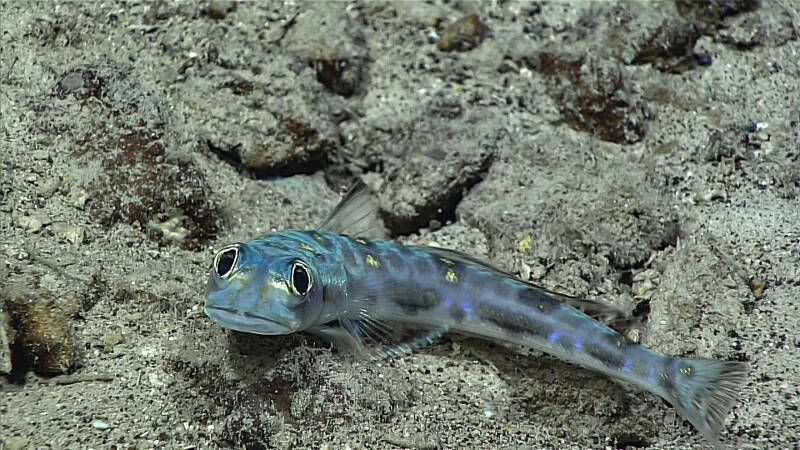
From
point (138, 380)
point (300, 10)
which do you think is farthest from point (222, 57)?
point (138, 380)

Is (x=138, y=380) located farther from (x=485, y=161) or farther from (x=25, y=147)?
(x=485, y=161)

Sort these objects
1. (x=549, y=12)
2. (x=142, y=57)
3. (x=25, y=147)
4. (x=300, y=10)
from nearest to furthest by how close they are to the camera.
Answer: (x=25, y=147) < (x=142, y=57) < (x=300, y=10) < (x=549, y=12)

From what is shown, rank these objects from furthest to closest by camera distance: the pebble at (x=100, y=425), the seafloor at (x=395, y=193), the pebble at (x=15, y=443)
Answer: the seafloor at (x=395, y=193)
the pebble at (x=100, y=425)
the pebble at (x=15, y=443)

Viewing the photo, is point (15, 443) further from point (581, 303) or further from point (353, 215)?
point (581, 303)

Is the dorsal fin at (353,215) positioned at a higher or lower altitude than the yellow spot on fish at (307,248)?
lower

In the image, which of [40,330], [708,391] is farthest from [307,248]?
[708,391]

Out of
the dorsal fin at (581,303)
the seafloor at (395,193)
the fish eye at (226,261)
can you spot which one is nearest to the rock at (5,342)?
the seafloor at (395,193)

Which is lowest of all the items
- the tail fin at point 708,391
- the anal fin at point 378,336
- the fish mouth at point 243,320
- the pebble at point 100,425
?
the anal fin at point 378,336

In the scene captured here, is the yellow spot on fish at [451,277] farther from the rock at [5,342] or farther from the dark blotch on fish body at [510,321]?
the rock at [5,342]
